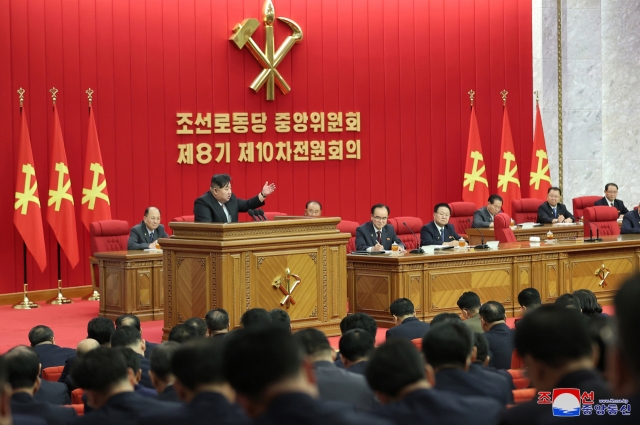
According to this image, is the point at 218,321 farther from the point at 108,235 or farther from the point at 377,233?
the point at 108,235

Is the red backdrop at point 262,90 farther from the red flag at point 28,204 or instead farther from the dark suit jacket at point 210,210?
the dark suit jacket at point 210,210

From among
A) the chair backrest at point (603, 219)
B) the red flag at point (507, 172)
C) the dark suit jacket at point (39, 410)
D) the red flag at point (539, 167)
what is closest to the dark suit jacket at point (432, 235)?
the chair backrest at point (603, 219)

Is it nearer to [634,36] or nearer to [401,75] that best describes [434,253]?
[401,75]

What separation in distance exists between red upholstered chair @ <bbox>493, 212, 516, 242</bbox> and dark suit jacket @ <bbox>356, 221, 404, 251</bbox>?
5.57 ft

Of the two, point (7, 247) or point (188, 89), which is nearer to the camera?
point (7, 247)

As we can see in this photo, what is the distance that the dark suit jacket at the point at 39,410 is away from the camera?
9.44 ft

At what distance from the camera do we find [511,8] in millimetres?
13273

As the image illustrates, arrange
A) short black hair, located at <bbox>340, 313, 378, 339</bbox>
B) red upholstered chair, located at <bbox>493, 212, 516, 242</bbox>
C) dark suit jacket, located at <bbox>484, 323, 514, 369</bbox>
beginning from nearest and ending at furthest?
short black hair, located at <bbox>340, 313, 378, 339</bbox> → dark suit jacket, located at <bbox>484, 323, 514, 369</bbox> → red upholstered chair, located at <bbox>493, 212, 516, 242</bbox>

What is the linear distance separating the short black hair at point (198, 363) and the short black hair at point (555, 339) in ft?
2.39

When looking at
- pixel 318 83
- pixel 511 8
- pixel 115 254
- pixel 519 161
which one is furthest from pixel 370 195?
pixel 115 254

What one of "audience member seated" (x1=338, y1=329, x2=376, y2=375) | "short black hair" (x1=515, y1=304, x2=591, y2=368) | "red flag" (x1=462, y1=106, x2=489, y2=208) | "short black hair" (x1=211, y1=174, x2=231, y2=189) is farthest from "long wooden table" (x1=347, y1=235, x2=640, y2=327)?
"short black hair" (x1=515, y1=304, x2=591, y2=368)

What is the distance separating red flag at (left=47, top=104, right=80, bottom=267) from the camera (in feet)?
32.7

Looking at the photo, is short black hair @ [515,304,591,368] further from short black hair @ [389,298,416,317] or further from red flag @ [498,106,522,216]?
red flag @ [498,106,522,216]

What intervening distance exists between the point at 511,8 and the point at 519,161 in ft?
6.93
